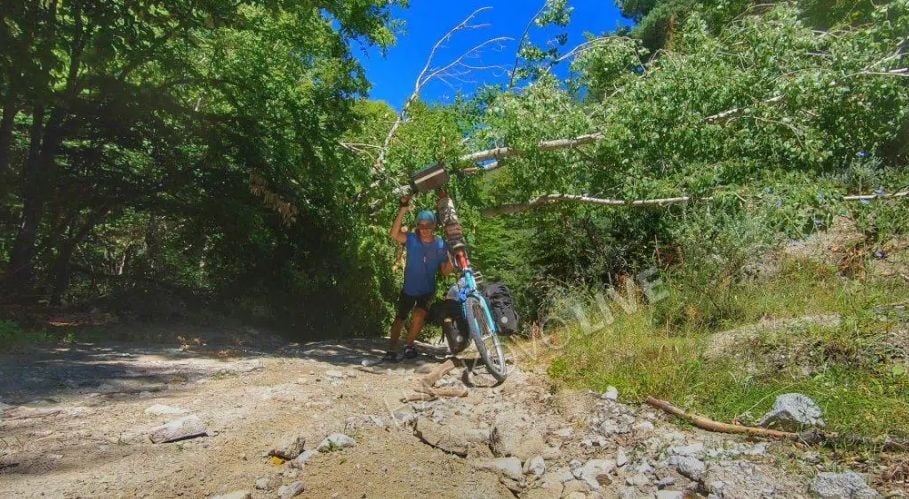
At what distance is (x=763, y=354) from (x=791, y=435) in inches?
38.4

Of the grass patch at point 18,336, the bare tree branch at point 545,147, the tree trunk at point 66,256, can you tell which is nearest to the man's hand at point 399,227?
the bare tree branch at point 545,147

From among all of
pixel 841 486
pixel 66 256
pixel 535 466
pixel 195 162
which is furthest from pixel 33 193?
pixel 841 486

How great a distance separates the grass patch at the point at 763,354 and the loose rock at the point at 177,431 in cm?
279

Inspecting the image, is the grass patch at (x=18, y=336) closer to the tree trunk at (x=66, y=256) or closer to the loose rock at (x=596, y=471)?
the tree trunk at (x=66, y=256)

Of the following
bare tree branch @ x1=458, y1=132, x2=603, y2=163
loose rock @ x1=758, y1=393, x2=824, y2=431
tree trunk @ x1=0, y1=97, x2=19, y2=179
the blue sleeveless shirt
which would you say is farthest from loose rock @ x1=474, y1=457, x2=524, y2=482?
tree trunk @ x1=0, y1=97, x2=19, y2=179

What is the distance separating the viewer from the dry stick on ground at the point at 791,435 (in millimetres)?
3602

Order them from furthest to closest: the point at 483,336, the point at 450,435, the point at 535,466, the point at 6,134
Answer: the point at 6,134, the point at 483,336, the point at 450,435, the point at 535,466

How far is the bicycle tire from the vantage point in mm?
5695

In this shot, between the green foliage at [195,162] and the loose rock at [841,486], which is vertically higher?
the green foliage at [195,162]

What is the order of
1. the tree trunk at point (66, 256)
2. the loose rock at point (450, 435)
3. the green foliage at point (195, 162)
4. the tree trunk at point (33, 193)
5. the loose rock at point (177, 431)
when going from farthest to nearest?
the tree trunk at point (66, 256) → the tree trunk at point (33, 193) → the green foliage at point (195, 162) → the loose rock at point (450, 435) → the loose rock at point (177, 431)

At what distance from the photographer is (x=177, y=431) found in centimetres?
409

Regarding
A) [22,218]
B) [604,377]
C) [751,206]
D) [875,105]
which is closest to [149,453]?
[604,377]

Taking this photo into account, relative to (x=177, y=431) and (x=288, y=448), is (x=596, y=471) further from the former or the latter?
(x=177, y=431)

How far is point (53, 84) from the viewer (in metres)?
7.61
